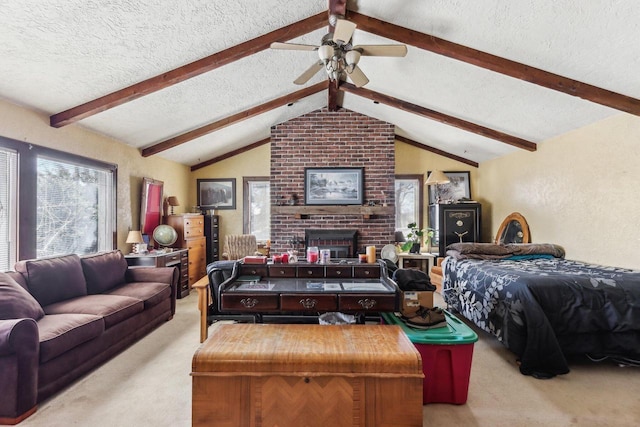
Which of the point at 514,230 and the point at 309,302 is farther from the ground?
the point at 514,230

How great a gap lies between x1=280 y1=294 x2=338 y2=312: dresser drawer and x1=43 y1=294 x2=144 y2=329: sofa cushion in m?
1.60

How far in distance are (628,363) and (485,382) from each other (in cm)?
132

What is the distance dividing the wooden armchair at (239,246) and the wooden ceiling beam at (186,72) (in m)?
3.41

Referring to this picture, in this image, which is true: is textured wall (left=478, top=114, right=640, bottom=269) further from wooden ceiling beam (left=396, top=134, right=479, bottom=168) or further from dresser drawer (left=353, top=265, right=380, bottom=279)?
dresser drawer (left=353, top=265, right=380, bottom=279)

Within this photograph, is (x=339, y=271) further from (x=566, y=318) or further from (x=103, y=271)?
(x=103, y=271)

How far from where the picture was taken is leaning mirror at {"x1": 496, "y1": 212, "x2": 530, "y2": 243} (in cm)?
480

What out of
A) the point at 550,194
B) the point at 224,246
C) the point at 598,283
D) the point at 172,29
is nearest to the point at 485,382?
the point at 598,283

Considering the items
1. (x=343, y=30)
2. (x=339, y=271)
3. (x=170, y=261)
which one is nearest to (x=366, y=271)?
(x=339, y=271)

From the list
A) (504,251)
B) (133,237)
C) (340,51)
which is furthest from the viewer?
A: (133,237)

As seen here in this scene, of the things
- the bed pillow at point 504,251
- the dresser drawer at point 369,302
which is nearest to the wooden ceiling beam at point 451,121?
the bed pillow at point 504,251

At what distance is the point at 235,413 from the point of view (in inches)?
64.5

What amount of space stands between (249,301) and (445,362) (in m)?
1.39

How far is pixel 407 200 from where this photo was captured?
658 centimetres

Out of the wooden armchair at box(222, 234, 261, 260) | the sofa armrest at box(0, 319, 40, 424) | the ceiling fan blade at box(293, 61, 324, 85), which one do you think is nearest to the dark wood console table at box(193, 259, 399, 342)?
the sofa armrest at box(0, 319, 40, 424)
